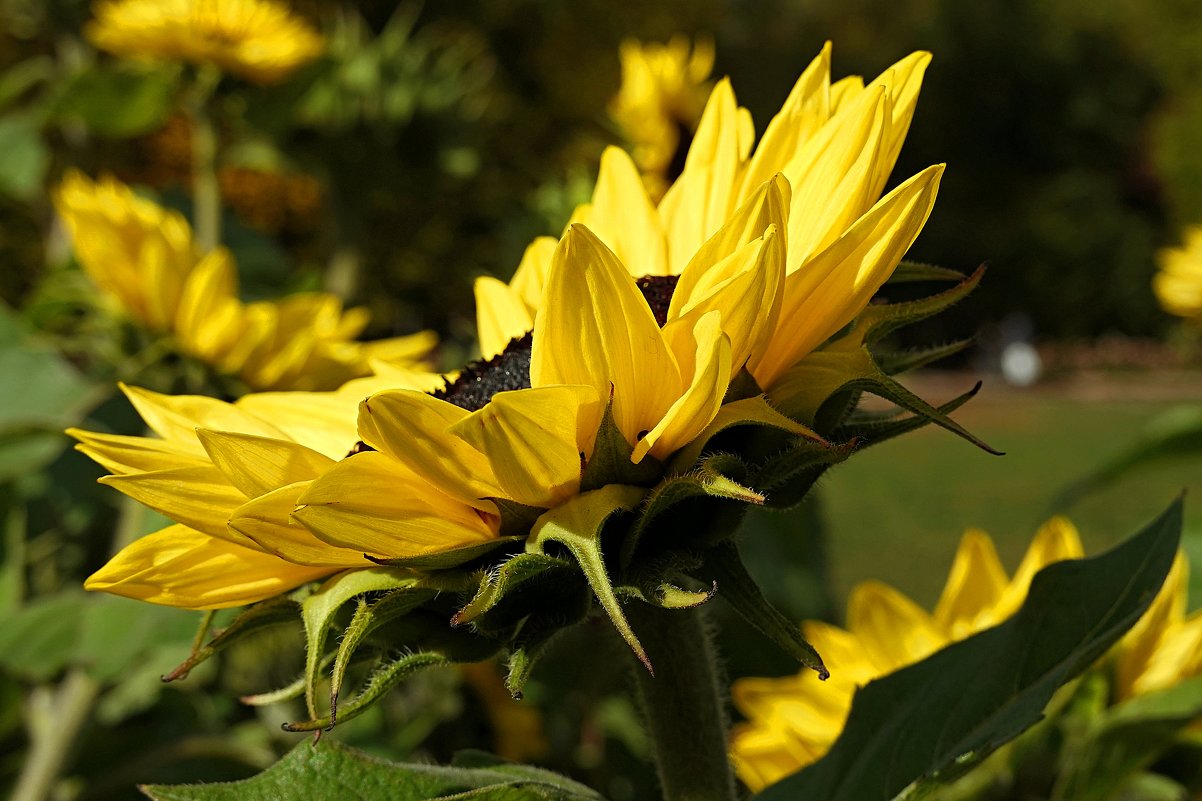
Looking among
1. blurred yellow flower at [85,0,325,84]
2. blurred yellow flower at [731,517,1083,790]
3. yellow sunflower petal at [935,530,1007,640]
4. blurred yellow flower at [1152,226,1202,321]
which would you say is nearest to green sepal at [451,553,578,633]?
blurred yellow flower at [731,517,1083,790]

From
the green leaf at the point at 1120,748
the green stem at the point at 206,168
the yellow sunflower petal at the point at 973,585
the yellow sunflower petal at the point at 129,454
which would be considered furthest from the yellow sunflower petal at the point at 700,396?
the green stem at the point at 206,168

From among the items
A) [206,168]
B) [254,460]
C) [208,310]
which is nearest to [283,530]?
[254,460]

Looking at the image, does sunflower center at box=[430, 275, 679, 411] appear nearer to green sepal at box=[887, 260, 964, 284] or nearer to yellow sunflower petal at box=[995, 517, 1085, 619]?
green sepal at box=[887, 260, 964, 284]

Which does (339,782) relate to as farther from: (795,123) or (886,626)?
(886,626)

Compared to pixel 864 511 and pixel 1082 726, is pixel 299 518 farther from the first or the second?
pixel 864 511

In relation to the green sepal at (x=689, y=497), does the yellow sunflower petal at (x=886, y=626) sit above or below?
below

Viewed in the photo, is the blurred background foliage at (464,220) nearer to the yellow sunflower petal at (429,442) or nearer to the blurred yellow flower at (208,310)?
the blurred yellow flower at (208,310)
